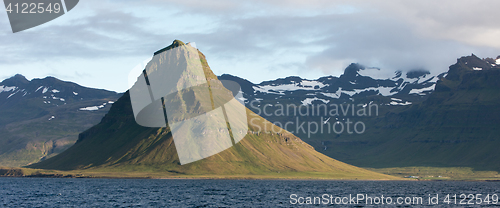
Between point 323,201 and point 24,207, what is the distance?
7754cm

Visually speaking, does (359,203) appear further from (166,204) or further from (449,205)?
(166,204)

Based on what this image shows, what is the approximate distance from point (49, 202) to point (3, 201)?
11.9 metres

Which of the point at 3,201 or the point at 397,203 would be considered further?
the point at 397,203

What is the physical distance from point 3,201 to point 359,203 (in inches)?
3689

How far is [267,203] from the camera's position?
130 meters

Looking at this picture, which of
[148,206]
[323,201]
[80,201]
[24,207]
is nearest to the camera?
[24,207]

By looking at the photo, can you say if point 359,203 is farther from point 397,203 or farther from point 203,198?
point 203,198

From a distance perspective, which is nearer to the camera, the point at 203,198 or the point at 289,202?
the point at 289,202

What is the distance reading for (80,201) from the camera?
421 ft

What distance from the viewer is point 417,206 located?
126 meters

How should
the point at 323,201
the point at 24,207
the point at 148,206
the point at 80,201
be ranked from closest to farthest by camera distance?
the point at 24,207 < the point at 148,206 < the point at 80,201 < the point at 323,201

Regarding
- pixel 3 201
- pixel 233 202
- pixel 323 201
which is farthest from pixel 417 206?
pixel 3 201

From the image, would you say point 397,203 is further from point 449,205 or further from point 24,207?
point 24,207

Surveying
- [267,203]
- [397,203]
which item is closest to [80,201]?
[267,203]
